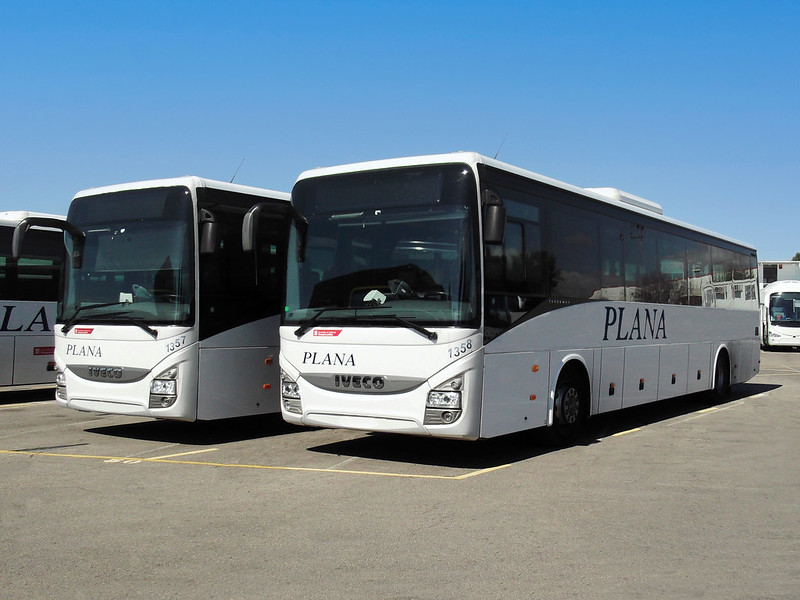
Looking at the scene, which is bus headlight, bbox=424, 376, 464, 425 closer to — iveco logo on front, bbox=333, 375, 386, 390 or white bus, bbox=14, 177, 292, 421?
iveco logo on front, bbox=333, 375, 386, 390

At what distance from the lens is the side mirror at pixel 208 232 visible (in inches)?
416

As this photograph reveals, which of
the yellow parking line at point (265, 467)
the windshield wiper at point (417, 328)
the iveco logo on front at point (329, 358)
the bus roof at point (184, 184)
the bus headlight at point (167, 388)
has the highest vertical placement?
the bus roof at point (184, 184)

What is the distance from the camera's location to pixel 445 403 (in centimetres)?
902

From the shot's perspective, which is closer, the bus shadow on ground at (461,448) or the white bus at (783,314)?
the bus shadow on ground at (461,448)

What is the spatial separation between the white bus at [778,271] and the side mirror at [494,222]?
124ft

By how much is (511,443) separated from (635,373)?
8.84 ft

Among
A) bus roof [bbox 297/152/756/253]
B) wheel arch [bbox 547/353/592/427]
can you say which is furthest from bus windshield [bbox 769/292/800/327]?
wheel arch [bbox 547/353/592/427]

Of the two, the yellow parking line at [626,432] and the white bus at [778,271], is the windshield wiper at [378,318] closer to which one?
the yellow parking line at [626,432]

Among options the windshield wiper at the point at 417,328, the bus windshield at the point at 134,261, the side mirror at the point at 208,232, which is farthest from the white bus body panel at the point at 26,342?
the windshield wiper at the point at 417,328

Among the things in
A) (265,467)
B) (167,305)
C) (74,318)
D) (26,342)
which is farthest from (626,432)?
(26,342)

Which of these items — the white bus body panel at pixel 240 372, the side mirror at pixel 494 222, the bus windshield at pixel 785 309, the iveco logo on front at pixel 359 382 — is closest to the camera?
the side mirror at pixel 494 222

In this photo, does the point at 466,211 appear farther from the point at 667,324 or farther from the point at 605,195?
the point at 667,324

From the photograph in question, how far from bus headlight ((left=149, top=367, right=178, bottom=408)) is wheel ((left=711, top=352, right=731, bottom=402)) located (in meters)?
10.5

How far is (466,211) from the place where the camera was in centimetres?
916
